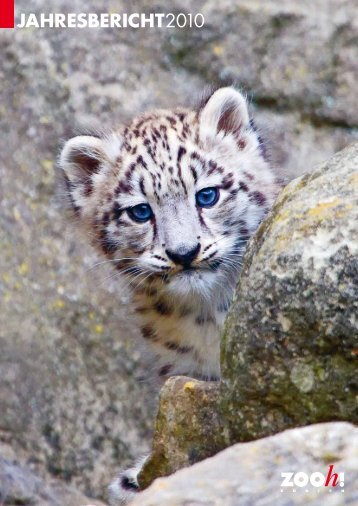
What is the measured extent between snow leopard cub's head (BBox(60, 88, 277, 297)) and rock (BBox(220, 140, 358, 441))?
5.99ft

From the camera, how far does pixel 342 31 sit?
9422 millimetres

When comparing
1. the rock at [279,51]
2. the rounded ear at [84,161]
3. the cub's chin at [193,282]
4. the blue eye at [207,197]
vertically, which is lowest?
the cub's chin at [193,282]

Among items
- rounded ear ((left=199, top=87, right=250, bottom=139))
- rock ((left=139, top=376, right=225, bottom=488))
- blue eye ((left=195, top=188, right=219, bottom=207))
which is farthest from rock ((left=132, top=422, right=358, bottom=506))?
rounded ear ((left=199, top=87, right=250, bottom=139))

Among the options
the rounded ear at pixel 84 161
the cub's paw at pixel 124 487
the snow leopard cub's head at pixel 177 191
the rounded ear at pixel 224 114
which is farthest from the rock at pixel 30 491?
the rounded ear at pixel 224 114

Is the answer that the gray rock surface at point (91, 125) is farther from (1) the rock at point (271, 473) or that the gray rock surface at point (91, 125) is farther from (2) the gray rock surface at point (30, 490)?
(1) the rock at point (271, 473)

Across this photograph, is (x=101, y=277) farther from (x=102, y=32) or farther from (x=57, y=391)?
(x=102, y=32)

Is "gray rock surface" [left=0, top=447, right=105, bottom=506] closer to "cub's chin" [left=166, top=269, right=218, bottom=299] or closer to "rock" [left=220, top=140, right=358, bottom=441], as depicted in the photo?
"cub's chin" [left=166, top=269, right=218, bottom=299]

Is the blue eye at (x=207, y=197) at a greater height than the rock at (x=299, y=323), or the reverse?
the blue eye at (x=207, y=197)

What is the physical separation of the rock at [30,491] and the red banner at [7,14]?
368 centimetres

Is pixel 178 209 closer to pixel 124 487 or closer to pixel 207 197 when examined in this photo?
pixel 207 197

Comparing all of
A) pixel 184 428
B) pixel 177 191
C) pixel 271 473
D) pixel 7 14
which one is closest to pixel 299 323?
pixel 271 473

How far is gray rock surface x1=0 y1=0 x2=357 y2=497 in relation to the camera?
8.82 meters

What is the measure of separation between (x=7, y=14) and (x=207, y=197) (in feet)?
11.3

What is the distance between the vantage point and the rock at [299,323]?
4.29 m
